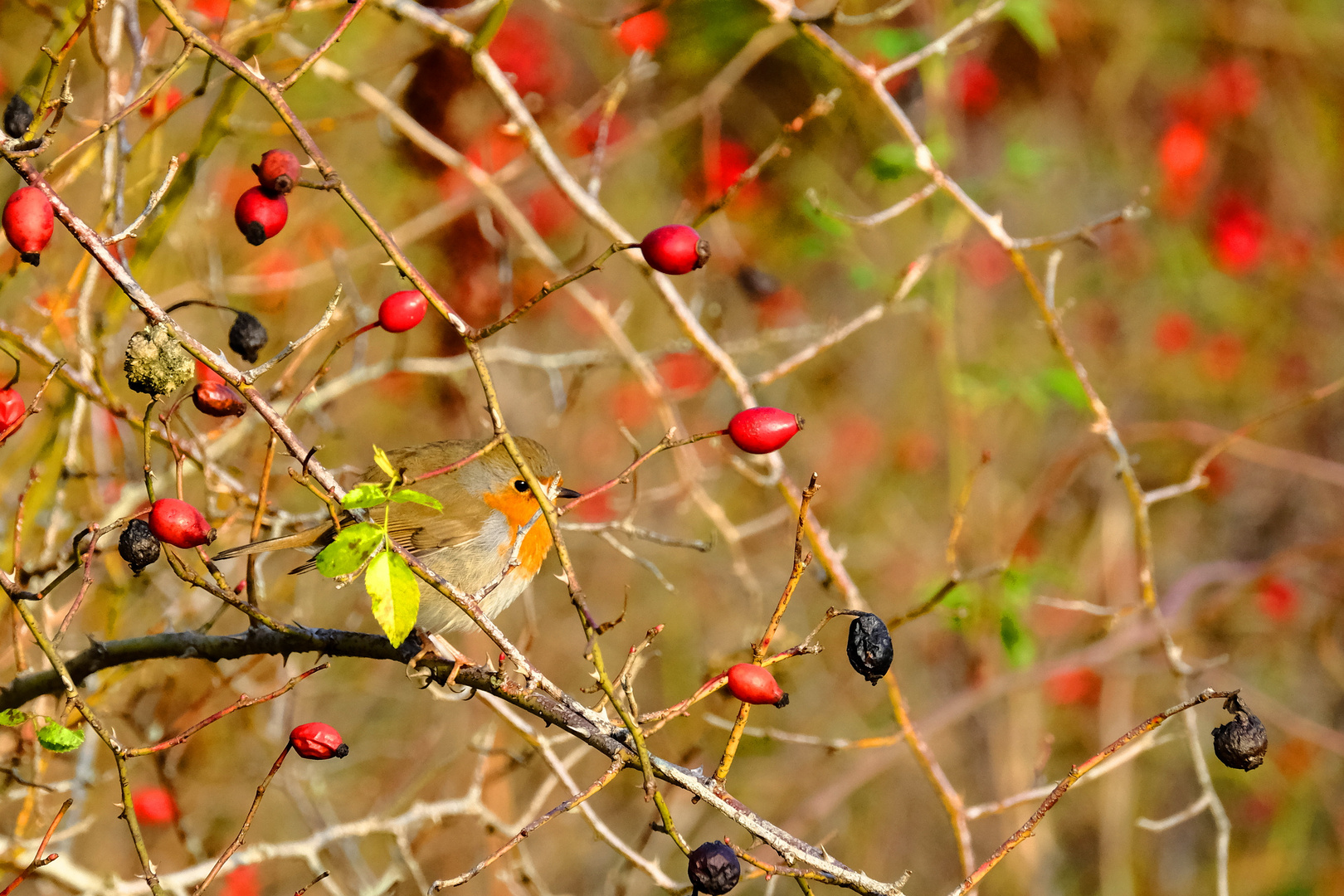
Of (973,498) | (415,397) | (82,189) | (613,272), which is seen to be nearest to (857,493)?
(973,498)

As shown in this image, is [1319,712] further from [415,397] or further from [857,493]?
[415,397]

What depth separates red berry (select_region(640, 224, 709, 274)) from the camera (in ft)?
3.72

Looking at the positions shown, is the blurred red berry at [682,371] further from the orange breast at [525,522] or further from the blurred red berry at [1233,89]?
the blurred red berry at [1233,89]

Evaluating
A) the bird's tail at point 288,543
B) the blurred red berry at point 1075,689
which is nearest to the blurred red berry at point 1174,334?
the blurred red berry at point 1075,689

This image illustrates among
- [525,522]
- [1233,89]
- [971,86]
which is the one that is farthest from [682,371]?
[1233,89]

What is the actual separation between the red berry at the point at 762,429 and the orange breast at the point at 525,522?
1.25 metres

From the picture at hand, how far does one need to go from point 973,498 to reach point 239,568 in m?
3.12

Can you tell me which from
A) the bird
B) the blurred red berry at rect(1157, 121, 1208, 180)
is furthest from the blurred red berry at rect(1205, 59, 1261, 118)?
the bird

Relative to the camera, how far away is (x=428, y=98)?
169 inches

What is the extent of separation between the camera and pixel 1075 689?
4.70 metres

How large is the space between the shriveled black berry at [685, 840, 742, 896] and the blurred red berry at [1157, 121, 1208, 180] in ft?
15.2

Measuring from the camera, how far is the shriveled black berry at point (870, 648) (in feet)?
3.98

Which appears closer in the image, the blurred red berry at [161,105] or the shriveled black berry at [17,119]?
the shriveled black berry at [17,119]

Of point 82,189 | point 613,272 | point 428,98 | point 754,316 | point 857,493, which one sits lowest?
point 857,493
